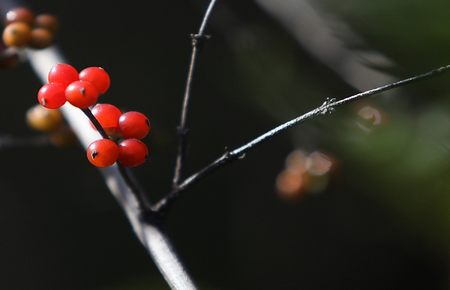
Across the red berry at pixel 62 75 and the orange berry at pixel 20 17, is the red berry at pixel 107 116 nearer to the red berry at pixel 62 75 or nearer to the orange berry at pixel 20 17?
the red berry at pixel 62 75

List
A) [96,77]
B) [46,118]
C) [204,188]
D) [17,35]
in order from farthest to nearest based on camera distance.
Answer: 1. [204,188]
2. [46,118]
3. [17,35]
4. [96,77]

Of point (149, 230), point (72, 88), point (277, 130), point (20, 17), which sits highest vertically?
point (20, 17)

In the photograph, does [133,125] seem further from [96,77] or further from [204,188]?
[204,188]

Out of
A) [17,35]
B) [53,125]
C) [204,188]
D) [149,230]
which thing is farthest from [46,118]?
[204,188]

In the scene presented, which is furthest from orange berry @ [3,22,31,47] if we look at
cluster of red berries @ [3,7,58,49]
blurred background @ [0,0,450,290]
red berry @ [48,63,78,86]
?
blurred background @ [0,0,450,290]

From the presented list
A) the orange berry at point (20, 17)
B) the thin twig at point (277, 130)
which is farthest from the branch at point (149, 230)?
the orange berry at point (20, 17)

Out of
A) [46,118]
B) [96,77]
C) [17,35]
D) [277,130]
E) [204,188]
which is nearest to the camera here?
[277,130]

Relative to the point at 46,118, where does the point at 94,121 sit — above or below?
below
